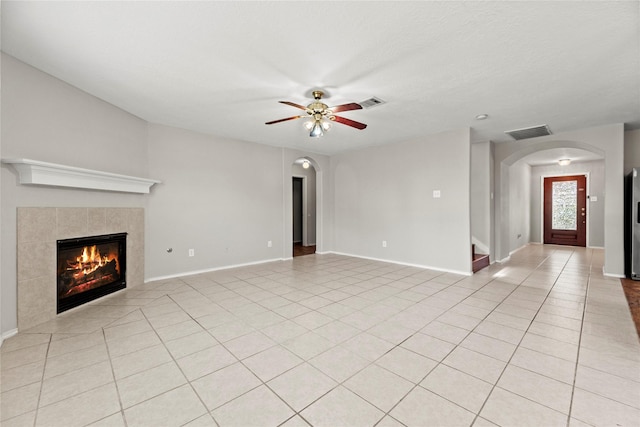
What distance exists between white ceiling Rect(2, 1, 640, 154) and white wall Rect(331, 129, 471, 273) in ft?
4.17

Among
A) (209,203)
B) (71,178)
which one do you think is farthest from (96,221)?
(209,203)

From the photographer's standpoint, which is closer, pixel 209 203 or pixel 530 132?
pixel 530 132

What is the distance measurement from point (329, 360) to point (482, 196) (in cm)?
511

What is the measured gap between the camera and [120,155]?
12.3 ft

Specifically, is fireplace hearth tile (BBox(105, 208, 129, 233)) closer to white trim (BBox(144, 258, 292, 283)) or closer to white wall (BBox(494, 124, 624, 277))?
white trim (BBox(144, 258, 292, 283))

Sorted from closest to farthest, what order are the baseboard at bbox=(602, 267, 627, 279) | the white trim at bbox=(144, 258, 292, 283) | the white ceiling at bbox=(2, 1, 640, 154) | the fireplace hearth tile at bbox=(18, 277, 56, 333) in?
the white ceiling at bbox=(2, 1, 640, 154)
the fireplace hearth tile at bbox=(18, 277, 56, 333)
the white trim at bbox=(144, 258, 292, 283)
the baseboard at bbox=(602, 267, 627, 279)

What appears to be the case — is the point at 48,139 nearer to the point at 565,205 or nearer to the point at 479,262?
the point at 479,262

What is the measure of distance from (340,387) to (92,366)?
1845 mm

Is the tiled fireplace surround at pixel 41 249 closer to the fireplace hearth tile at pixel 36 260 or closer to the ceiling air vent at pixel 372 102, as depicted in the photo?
the fireplace hearth tile at pixel 36 260

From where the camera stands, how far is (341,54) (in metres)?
2.35

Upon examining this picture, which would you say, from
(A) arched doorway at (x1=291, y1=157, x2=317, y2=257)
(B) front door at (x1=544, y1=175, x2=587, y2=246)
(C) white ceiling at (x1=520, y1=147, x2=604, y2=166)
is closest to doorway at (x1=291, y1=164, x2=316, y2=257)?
(A) arched doorway at (x1=291, y1=157, x2=317, y2=257)

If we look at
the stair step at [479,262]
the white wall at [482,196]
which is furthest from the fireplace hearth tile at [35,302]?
the white wall at [482,196]

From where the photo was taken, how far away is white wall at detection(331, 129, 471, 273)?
477 cm

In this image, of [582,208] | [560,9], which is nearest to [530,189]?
[582,208]
